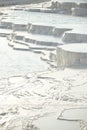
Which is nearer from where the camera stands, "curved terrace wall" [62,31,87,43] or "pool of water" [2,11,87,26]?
"curved terrace wall" [62,31,87,43]

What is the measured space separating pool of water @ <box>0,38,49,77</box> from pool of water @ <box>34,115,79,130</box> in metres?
3.04

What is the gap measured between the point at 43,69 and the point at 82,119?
11.8ft

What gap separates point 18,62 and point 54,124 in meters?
4.37

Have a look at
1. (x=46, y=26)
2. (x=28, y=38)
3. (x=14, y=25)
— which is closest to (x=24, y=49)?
(x=28, y=38)

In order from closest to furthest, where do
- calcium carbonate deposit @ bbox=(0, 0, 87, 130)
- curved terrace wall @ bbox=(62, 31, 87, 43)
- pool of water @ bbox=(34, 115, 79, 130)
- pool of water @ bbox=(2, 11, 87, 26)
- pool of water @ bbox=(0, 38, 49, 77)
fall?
pool of water @ bbox=(34, 115, 79, 130) < calcium carbonate deposit @ bbox=(0, 0, 87, 130) < pool of water @ bbox=(0, 38, 49, 77) < curved terrace wall @ bbox=(62, 31, 87, 43) < pool of water @ bbox=(2, 11, 87, 26)

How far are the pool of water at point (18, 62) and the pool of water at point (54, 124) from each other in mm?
3036

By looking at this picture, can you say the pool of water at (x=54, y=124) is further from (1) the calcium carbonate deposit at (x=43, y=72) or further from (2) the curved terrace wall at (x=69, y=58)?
(2) the curved terrace wall at (x=69, y=58)

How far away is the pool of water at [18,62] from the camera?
29.2 ft

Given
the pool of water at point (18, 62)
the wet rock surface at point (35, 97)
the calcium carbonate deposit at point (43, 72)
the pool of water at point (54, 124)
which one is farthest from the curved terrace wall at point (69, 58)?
the pool of water at point (54, 124)

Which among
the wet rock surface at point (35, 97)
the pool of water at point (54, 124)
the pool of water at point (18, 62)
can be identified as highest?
the pool of water at point (54, 124)

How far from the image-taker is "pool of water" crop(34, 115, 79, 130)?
533cm

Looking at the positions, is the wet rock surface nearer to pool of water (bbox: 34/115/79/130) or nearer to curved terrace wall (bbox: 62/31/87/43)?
pool of water (bbox: 34/115/79/130)

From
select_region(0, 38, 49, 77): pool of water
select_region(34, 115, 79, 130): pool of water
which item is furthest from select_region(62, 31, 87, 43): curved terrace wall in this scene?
select_region(34, 115, 79, 130): pool of water

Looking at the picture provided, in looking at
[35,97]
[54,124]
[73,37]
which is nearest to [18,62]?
[73,37]
